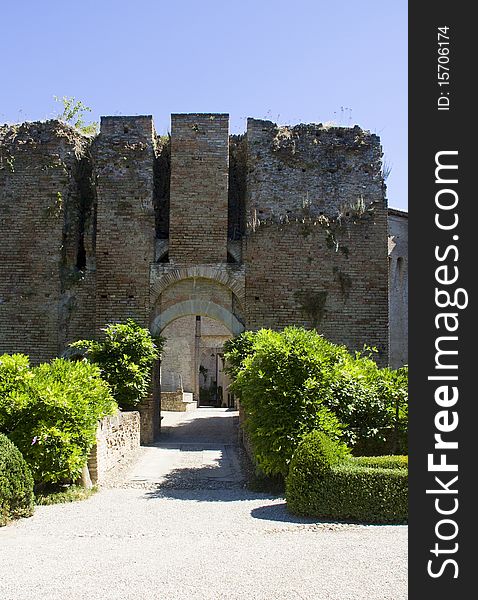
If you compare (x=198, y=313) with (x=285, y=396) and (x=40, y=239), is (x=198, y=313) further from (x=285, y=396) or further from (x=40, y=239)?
(x=285, y=396)

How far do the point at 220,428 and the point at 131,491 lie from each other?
31.9ft

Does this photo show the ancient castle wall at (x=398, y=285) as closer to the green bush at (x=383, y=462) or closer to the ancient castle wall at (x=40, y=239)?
the ancient castle wall at (x=40, y=239)

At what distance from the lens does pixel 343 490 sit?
26.1ft

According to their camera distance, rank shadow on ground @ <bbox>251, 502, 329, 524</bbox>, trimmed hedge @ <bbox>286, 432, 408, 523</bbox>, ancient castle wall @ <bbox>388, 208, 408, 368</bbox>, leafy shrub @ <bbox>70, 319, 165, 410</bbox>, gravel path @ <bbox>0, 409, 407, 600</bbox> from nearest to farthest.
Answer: gravel path @ <bbox>0, 409, 407, 600</bbox>, trimmed hedge @ <bbox>286, 432, 408, 523</bbox>, shadow on ground @ <bbox>251, 502, 329, 524</bbox>, leafy shrub @ <bbox>70, 319, 165, 410</bbox>, ancient castle wall @ <bbox>388, 208, 408, 368</bbox>

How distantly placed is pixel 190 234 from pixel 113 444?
20.0 feet

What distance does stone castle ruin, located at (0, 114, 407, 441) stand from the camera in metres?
16.2

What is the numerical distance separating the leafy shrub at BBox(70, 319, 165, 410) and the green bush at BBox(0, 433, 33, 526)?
6.37 m

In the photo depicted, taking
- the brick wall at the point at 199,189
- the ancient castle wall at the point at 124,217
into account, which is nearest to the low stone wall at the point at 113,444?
the ancient castle wall at the point at 124,217

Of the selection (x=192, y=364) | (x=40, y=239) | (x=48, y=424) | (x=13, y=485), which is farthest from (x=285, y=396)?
(x=192, y=364)

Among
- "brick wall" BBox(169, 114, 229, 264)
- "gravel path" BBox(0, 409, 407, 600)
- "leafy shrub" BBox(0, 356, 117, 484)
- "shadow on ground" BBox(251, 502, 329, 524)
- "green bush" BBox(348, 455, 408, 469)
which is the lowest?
"shadow on ground" BBox(251, 502, 329, 524)

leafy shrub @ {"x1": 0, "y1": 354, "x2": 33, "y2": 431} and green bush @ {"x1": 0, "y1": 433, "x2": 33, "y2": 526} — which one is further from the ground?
leafy shrub @ {"x1": 0, "y1": 354, "x2": 33, "y2": 431}

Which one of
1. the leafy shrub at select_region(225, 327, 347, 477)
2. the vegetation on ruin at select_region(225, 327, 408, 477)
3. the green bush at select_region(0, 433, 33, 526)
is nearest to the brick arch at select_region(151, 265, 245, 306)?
the vegetation on ruin at select_region(225, 327, 408, 477)

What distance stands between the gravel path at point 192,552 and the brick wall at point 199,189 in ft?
24.3

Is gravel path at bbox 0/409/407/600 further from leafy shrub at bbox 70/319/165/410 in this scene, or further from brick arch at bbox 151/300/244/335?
brick arch at bbox 151/300/244/335
